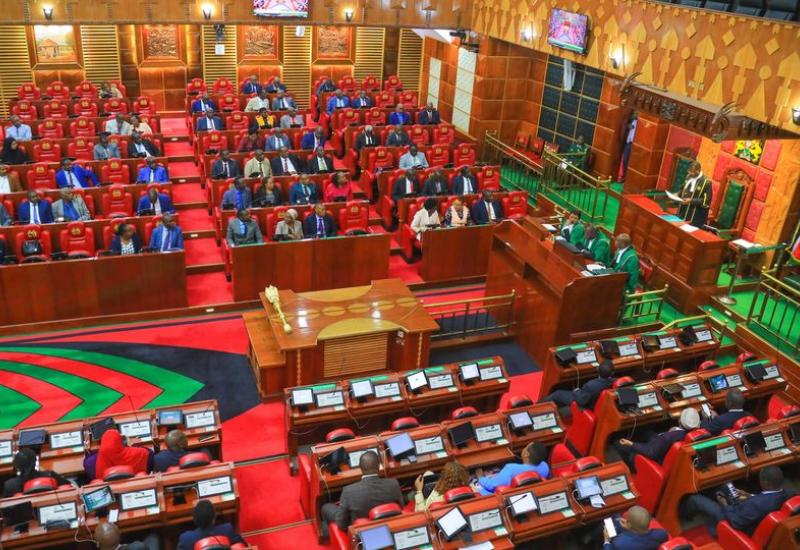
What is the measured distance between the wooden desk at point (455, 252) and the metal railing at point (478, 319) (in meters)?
0.95

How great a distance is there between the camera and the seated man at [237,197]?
11227mm

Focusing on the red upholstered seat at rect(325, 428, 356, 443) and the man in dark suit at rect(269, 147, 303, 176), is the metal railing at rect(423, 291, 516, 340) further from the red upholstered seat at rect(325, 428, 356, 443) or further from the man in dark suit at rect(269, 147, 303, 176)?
the man in dark suit at rect(269, 147, 303, 176)

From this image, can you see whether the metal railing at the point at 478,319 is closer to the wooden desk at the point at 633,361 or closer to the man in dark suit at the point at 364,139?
the wooden desk at the point at 633,361

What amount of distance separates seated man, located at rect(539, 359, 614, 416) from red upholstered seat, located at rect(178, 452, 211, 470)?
12.1 feet

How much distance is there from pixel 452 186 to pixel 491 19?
505 cm

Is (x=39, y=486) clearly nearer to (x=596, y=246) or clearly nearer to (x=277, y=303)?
(x=277, y=303)

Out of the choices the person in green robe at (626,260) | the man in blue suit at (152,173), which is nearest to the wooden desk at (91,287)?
the man in blue suit at (152,173)

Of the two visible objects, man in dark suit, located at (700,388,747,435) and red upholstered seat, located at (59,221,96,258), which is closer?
man in dark suit, located at (700,388,747,435)

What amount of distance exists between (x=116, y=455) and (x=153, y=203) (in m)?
5.76

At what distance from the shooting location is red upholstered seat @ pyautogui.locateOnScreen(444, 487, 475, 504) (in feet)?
18.9

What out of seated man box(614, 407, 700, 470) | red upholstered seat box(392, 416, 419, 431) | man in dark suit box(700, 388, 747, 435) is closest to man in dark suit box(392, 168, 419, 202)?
red upholstered seat box(392, 416, 419, 431)

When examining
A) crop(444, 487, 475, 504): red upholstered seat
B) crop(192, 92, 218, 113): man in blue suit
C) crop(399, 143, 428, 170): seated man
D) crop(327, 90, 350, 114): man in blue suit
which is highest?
crop(327, 90, 350, 114): man in blue suit

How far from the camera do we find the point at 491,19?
51.5ft

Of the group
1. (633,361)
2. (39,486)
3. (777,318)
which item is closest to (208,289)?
(39,486)
